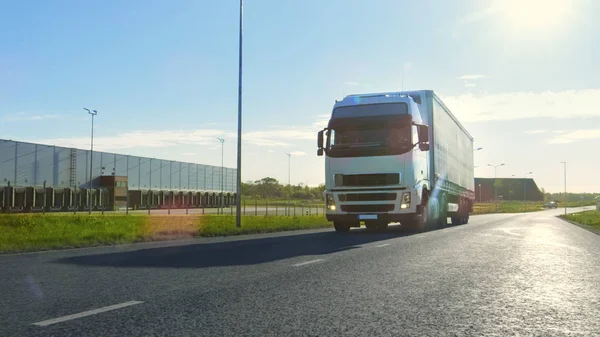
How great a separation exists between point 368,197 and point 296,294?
11001 mm

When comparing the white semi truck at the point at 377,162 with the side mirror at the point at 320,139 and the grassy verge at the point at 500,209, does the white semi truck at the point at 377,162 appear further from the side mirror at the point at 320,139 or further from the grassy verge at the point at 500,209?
the grassy verge at the point at 500,209

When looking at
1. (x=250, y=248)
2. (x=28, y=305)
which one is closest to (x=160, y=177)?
(x=250, y=248)

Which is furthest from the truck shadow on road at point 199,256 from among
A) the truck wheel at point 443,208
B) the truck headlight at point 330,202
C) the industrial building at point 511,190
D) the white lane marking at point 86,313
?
the industrial building at point 511,190

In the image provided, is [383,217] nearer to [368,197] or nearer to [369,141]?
[368,197]

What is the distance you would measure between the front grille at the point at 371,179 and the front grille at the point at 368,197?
0.32 meters

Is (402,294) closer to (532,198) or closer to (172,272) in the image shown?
(172,272)

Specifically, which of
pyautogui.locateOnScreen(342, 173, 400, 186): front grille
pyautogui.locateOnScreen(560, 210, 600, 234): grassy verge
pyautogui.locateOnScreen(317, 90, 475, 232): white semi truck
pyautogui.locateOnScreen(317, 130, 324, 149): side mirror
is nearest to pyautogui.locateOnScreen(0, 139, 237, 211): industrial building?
pyautogui.locateOnScreen(560, 210, 600, 234): grassy verge

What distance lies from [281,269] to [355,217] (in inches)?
350

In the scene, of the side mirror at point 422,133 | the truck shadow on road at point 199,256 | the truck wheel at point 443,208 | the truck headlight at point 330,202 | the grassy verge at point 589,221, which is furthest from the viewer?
the grassy verge at point 589,221

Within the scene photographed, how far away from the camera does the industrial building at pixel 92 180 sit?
53000 mm

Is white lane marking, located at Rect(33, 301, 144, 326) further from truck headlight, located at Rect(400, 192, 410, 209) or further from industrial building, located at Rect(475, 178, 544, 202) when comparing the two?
industrial building, located at Rect(475, 178, 544, 202)

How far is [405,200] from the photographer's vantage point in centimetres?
1683

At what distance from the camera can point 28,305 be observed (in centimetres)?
543

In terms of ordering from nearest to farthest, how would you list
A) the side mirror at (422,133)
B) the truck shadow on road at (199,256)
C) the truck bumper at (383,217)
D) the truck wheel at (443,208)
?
the truck shadow on road at (199,256) → the truck bumper at (383,217) → the side mirror at (422,133) → the truck wheel at (443,208)
